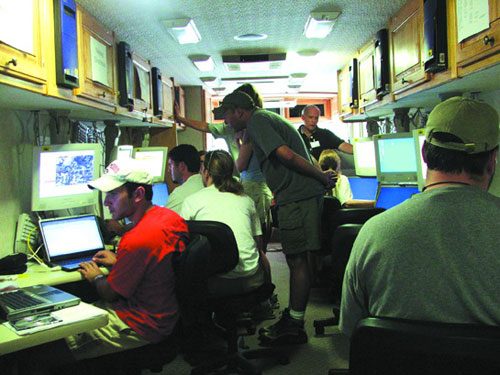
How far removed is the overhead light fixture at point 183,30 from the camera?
2.92m

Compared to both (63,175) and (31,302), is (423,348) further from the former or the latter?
(63,175)

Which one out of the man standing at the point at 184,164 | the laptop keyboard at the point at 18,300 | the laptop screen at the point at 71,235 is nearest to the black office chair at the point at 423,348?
the laptop keyboard at the point at 18,300

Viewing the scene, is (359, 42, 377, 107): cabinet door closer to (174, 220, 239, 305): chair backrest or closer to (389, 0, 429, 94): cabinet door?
(389, 0, 429, 94): cabinet door

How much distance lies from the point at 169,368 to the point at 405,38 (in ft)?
7.92

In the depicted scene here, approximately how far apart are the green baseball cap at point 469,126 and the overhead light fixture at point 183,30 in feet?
7.62

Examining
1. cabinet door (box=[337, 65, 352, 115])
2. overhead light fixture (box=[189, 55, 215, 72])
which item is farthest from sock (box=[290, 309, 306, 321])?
overhead light fixture (box=[189, 55, 215, 72])

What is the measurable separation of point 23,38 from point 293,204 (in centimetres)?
158

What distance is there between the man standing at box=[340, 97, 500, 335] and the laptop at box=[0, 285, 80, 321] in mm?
969

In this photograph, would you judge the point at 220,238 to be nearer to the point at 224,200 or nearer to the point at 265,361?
the point at 224,200

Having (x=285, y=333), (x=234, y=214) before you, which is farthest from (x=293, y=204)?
(x=285, y=333)

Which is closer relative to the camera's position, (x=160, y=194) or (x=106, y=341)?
(x=106, y=341)

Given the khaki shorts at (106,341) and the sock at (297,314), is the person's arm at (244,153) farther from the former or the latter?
the khaki shorts at (106,341)

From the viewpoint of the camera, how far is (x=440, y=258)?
0.87 m

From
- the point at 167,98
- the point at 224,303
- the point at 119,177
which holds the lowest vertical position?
the point at 224,303
